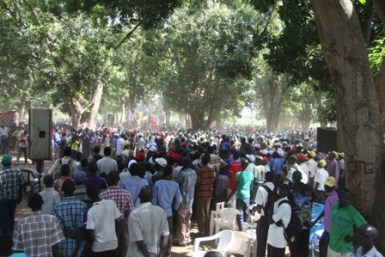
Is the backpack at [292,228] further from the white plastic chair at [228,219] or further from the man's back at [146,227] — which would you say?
the white plastic chair at [228,219]

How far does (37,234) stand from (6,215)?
281cm

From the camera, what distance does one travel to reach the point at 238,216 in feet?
26.9

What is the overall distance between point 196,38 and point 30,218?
76.1ft

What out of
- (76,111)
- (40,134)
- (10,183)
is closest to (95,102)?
(76,111)

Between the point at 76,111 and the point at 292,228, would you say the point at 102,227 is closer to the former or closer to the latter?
the point at 292,228

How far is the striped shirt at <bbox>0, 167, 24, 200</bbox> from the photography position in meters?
6.99

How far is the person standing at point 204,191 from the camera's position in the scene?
8656mm

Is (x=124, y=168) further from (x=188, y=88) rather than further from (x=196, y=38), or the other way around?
(x=188, y=88)

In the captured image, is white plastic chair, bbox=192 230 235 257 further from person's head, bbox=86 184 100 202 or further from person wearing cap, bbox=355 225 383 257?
person wearing cap, bbox=355 225 383 257

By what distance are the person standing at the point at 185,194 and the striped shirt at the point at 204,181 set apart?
447 millimetres

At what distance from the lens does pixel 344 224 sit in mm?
5434

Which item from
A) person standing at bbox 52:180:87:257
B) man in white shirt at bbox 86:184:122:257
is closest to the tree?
man in white shirt at bbox 86:184:122:257

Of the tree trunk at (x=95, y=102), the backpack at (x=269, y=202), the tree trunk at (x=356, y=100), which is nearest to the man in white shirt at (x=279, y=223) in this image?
the backpack at (x=269, y=202)

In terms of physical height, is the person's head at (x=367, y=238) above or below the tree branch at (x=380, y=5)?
below
